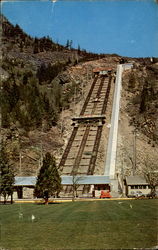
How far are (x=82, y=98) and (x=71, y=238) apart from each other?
6089cm

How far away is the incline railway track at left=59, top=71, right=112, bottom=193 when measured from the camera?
149 feet

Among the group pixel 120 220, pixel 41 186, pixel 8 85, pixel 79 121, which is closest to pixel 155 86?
pixel 79 121

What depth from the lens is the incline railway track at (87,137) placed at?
45.3 metres

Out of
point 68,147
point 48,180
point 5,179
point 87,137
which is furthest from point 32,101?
point 5,179

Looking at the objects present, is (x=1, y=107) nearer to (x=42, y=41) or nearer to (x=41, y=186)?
(x=41, y=186)

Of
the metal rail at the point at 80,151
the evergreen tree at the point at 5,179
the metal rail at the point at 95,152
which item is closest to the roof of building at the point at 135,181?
the metal rail at the point at 95,152

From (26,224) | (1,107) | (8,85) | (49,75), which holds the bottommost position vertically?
(26,224)

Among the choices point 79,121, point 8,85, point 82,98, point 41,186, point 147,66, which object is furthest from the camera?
point 147,66

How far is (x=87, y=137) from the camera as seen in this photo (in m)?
52.9

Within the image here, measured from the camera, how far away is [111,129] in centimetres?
5391

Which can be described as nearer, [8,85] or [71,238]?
[71,238]

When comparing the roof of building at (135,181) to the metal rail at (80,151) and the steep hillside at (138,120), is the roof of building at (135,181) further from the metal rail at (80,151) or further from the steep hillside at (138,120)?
the metal rail at (80,151)

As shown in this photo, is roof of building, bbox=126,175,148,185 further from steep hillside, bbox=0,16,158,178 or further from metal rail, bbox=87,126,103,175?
metal rail, bbox=87,126,103,175

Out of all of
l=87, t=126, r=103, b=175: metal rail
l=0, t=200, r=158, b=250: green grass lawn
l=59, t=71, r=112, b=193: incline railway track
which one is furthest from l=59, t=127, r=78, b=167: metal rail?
l=0, t=200, r=158, b=250: green grass lawn
